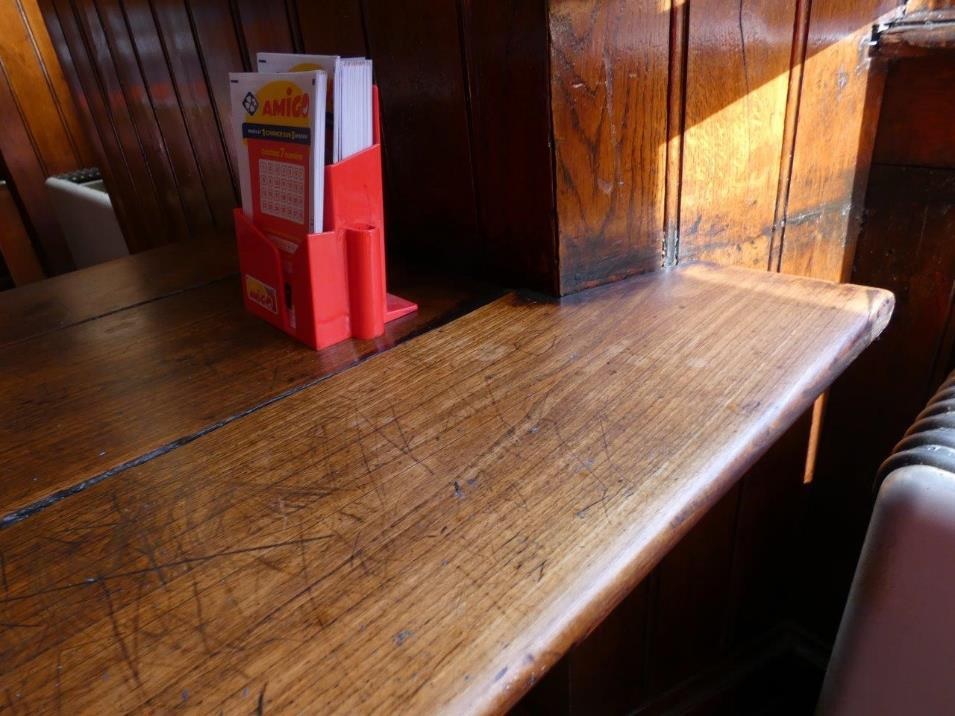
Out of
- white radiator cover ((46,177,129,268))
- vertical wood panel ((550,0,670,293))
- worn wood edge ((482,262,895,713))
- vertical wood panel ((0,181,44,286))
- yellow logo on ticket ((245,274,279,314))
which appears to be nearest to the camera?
worn wood edge ((482,262,895,713))

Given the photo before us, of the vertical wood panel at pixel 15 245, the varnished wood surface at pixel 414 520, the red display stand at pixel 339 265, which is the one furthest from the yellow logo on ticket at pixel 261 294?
the vertical wood panel at pixel 15 245

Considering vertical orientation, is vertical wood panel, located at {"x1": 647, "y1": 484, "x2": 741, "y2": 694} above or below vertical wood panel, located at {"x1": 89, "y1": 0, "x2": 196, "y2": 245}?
below

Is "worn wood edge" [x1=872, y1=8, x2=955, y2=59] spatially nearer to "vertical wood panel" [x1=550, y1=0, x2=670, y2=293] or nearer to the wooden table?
"vertical wood panel" [x1=550, y1=0, x2=670, y2=293]

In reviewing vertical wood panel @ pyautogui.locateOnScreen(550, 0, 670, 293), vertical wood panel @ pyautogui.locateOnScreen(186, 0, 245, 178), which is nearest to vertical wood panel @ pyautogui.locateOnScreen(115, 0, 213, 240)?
vertical wood panel @ pyautogui.locateOnScreen(186, 0, 245, 178)

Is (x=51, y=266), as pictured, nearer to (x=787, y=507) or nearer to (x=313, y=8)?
(x=313, y=8)

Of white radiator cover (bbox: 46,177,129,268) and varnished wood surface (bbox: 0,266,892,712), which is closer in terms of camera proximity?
varnished wood surface (bbox: 0,266,892,712)

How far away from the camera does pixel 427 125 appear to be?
3.19ft

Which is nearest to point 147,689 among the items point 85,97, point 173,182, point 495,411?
point 495,411

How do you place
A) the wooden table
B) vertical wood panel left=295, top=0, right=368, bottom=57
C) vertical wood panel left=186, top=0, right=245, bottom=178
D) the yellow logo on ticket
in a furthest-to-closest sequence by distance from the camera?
vertical wood panel left=186, top=0, right=245, bottom=178 → vertical wood panel left=295, top=0, right=368, bottom=57 → the yellow logo on ticket → the wooden table

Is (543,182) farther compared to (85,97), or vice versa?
(85,97)

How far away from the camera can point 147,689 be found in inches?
15.8

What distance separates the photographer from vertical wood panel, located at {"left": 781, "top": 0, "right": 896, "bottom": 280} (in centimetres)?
96

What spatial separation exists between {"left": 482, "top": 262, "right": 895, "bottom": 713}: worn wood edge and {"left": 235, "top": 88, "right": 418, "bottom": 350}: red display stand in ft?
1.51

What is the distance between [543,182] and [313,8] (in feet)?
1.75
